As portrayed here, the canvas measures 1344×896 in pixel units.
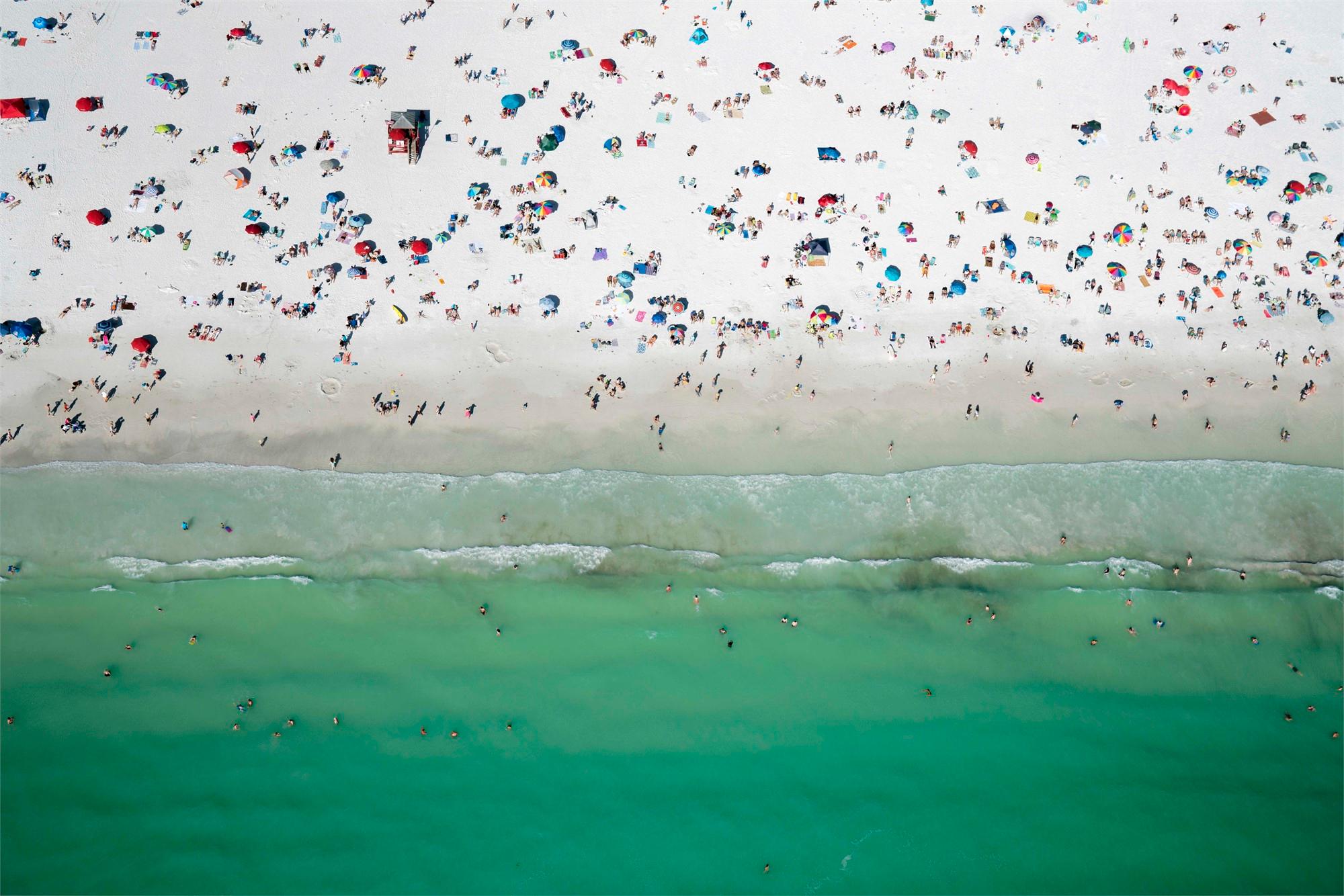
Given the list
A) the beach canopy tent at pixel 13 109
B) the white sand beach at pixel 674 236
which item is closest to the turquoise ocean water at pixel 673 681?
the white sand beach at pixel 674 236

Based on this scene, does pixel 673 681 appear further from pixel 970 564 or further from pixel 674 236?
pixel 674 236

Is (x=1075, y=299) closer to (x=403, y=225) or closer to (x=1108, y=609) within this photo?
(x=1108, y=609)

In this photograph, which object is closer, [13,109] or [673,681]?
[673,681]

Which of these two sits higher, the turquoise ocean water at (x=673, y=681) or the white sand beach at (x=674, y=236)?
the white sand beach at (x=674, y=236)

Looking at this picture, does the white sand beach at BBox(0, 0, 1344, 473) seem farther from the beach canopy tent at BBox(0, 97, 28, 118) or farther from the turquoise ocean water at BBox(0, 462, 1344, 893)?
the turquoise ocean water at BBox(0, 462, 1344, 893)

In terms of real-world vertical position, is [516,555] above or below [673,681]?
above

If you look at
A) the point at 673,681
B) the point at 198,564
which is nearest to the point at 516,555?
the point at 673,681

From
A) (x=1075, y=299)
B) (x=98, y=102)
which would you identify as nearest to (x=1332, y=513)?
(x=1075, y=299)

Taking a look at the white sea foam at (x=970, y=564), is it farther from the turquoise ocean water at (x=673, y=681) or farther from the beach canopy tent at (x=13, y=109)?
the beach canopy tent at (x=13, y=109)
